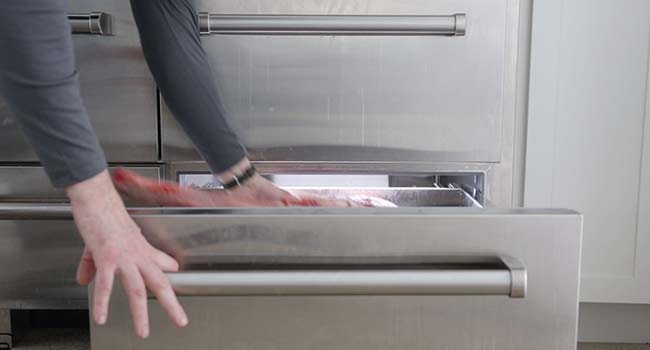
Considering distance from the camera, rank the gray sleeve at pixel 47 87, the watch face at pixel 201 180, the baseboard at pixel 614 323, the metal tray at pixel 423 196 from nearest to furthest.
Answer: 1. the gray sleeve at pixel 47 87
2. the metal tray at pixel 423 196
3. the watch face at pixel 201 180
4. the baseboard at pixel 614 323

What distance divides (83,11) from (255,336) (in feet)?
2.45

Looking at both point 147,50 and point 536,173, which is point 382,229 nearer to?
point 147,50

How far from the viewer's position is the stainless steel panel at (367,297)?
482 mm

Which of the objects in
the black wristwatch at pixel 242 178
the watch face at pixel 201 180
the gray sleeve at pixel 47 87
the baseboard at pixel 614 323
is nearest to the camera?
the gray sleeve at pixel 47 87

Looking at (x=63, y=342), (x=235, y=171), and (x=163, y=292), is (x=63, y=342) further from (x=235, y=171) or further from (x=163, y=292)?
(x=163, y=292)

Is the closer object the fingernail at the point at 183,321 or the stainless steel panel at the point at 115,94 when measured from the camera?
the fingernail at the point at 183,321

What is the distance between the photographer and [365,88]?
40.4 inches

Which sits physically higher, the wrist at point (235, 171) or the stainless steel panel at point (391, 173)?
the wrist at point (235, 171)

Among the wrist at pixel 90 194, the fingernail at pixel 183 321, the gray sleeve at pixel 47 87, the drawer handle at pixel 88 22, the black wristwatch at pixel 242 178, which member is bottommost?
the fingernail at pixel 183 321

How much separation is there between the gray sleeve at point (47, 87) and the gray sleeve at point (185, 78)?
1.35 ft

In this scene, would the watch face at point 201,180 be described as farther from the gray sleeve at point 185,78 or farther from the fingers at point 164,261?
the fingers at point 164,261

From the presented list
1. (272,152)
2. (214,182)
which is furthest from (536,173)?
(214,182)

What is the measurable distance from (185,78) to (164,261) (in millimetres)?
494

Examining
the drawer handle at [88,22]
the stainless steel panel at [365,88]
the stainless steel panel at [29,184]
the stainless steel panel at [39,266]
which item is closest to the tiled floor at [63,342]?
the stainless steel panel at [39,266]
